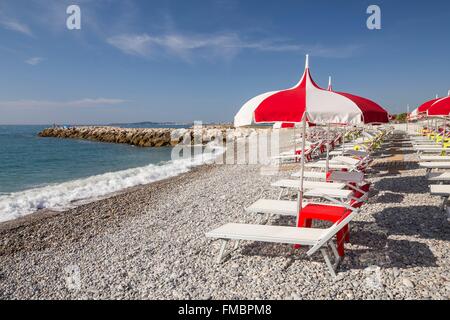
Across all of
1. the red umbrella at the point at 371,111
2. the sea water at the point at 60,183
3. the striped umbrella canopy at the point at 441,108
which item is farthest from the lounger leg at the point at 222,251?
the sea water at the point at 60,183

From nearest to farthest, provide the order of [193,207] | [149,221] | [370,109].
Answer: [370,109] < [149,221] < [193,207]

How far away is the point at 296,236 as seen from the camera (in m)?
4.22

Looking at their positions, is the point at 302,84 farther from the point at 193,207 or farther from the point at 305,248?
the point at 193,207

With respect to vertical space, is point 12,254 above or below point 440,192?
below

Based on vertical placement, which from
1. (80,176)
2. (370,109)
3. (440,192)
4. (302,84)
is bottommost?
(80,176)

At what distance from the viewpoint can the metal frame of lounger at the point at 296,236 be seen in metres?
4.02

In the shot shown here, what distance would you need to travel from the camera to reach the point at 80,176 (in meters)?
18.6

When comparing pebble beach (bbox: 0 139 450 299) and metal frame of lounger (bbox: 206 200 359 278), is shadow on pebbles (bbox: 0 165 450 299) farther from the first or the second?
metal frame of lounger (bbox: 206 200 359 278)

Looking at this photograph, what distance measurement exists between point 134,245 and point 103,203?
4589mm

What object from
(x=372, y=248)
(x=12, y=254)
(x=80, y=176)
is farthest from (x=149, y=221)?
(x=80, y=176)

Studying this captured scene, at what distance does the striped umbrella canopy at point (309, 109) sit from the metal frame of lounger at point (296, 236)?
1159 millimetres

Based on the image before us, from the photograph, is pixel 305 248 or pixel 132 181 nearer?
pixel 305 248

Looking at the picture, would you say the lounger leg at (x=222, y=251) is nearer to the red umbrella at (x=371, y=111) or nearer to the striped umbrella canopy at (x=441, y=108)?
the red umbrella at (x=371, y=111)
